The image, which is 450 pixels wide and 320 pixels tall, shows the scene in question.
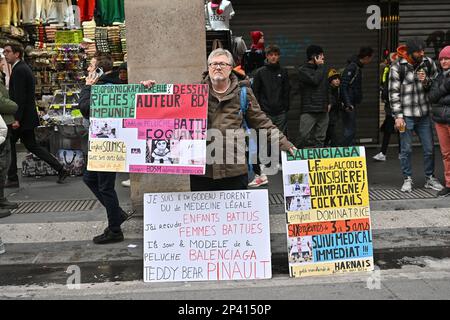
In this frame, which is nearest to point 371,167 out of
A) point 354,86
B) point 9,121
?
point 354,86

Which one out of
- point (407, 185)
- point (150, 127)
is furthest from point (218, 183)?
point (407, 185)

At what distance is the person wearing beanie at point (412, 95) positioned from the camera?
7656 millimetres

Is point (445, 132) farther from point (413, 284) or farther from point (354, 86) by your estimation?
point (413, 284)

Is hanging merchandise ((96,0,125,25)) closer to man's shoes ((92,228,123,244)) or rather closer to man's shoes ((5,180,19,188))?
man's shoes ((5,180,19,188))

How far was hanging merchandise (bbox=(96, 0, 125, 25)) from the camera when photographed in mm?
10367

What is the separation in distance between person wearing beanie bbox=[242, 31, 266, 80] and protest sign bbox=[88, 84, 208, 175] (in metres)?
4.30

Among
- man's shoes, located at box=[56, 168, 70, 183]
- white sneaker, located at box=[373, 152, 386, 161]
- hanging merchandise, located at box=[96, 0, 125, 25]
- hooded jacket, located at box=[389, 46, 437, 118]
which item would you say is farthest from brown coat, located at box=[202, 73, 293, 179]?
hanging merchandise, located at box=[96, 0, 125, 25]

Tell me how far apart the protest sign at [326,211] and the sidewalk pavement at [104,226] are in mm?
451

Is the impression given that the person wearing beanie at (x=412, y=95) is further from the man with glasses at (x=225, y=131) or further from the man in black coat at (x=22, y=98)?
the man in black coat at (x=22, y=98)

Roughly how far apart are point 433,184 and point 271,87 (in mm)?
2717

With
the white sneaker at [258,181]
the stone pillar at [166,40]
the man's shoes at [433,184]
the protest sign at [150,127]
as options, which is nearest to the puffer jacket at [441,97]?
the man's shoes at [433,184]

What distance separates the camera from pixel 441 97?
7363mm

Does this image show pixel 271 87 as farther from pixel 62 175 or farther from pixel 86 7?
pixel 86 7

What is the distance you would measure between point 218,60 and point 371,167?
5450 mm
